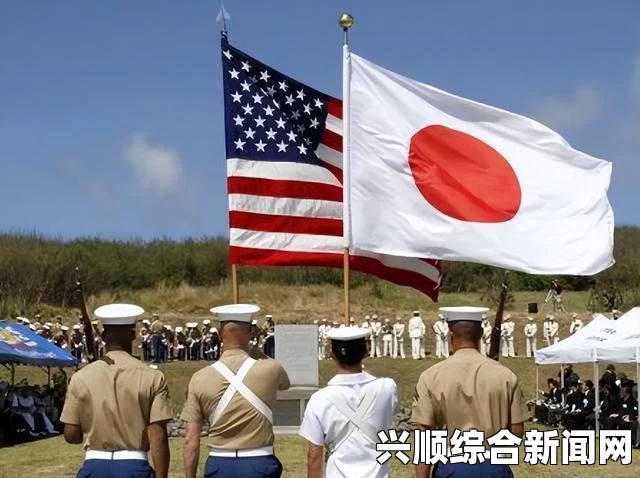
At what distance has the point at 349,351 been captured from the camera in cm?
489

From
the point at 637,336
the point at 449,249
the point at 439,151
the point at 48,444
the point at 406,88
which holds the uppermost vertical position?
the point at 406,88


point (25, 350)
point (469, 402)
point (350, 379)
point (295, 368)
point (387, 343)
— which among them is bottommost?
point (387, 343)

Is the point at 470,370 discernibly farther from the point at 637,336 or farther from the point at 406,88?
the point at 637,336

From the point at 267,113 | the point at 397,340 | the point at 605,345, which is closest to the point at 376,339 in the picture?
the point at 397,340

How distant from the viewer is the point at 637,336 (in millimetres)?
17406

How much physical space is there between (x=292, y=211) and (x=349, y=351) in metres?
6.29

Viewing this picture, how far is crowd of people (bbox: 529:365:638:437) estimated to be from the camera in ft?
59.9

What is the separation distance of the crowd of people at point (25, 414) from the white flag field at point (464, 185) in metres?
12.0

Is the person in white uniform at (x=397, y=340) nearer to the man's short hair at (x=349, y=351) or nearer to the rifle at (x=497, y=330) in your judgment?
the rifle at (x=497, y=330)

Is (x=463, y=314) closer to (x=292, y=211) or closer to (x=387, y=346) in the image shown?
(x=292, y=211)

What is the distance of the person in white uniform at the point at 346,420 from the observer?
16.0ft

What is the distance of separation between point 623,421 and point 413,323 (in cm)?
→ 1727

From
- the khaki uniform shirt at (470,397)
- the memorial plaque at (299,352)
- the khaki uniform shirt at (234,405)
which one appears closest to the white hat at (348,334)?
the khaki uniform shirt at (470,397)

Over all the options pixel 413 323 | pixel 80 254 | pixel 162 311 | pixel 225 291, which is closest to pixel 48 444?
pixel 413 323
